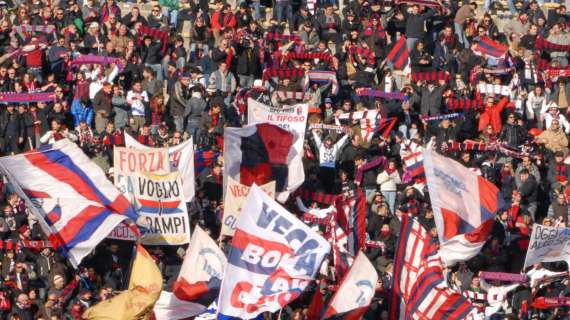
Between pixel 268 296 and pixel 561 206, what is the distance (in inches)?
328

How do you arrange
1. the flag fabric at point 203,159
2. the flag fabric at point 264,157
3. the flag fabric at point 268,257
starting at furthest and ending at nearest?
the flag fabric at point 203,159, the flag fabric at point 264,157, the flag fabric at point 268,257

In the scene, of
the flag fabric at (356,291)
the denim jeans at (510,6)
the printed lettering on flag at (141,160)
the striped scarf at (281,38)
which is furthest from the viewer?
the denim jeans at (510,6)

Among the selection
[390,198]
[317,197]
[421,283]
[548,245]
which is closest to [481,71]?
[390,198]

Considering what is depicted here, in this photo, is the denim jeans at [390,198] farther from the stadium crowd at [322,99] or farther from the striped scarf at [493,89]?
the striped scarf at [493,89]

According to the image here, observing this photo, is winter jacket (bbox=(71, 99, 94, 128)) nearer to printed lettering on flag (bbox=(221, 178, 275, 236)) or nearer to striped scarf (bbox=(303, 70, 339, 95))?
striped scarf (bbox=(303, 70, 339, 95))

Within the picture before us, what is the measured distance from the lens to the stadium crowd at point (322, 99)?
118ft

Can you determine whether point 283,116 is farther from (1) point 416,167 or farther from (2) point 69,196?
(2) point 69,196

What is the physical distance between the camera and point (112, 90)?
40.8 meters

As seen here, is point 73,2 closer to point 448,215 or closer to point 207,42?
point 207,42

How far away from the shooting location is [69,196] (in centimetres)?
3519

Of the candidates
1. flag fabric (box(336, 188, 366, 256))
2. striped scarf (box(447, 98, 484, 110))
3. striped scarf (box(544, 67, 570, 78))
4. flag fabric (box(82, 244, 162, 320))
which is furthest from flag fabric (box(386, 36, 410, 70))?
flag fabric (box(82, 244, 162, 320))

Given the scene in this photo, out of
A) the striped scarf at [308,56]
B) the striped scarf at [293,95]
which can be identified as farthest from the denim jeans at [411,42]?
the striped scarf at [293,95]

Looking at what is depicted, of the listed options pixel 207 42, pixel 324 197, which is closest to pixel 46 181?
pixel 324 197

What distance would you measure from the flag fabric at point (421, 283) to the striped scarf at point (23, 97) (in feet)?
32.3
